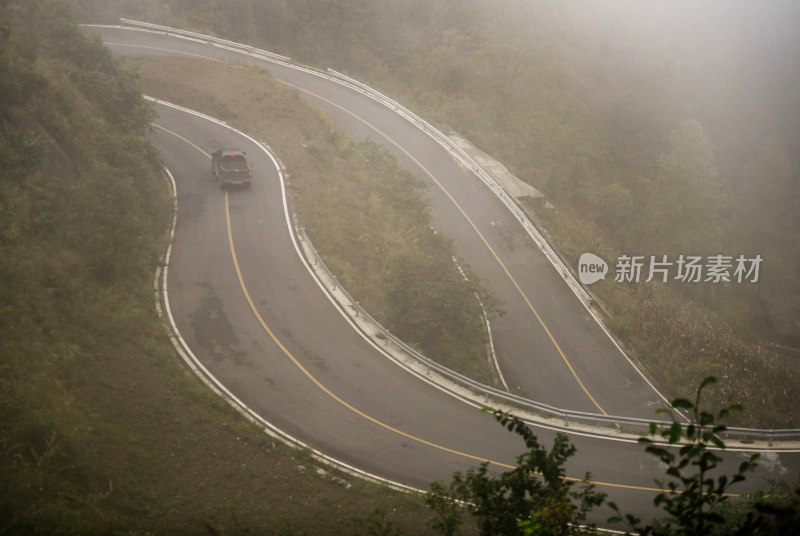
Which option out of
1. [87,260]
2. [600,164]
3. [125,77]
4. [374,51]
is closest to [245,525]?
[87,260]

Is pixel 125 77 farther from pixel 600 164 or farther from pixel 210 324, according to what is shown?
pixel 600 164

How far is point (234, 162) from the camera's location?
33094mm

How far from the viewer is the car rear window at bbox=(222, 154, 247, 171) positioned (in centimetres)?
3300

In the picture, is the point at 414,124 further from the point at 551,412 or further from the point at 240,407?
the point at 240,407

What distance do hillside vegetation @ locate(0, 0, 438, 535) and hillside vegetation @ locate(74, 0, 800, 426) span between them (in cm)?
1994

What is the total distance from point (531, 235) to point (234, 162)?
17577 millimetres

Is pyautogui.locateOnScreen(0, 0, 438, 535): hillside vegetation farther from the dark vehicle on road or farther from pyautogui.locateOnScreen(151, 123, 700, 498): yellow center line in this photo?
the dark vehicle on road

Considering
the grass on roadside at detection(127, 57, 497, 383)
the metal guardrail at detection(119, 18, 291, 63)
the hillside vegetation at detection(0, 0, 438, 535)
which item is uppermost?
the metal guardrail at detection(119, 18, 291, 63)

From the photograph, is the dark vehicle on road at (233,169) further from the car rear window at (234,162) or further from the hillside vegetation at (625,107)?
the hillside vegetation at (625,107)

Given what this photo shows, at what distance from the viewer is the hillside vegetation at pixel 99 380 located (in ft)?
45.5

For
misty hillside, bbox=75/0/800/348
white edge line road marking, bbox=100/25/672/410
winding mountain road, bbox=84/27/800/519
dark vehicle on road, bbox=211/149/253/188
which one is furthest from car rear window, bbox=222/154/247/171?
misty hillside, bbox=75/0/800/348

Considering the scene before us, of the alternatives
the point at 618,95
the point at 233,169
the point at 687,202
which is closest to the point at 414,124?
the point at 233,169

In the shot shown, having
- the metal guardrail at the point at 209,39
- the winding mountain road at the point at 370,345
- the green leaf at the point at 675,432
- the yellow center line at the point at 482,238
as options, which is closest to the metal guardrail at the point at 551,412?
the winding mountain road at the point at 370,345

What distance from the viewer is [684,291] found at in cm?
3738
